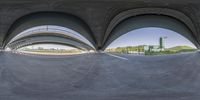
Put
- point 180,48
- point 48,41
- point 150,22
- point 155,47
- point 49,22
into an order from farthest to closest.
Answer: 1. point 48,41
2. point 180,48
3. point 155,47
4. point 150,22
5. point 49,22

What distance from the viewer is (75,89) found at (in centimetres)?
1178

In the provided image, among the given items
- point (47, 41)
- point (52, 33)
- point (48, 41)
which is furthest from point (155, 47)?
point (47, 41)

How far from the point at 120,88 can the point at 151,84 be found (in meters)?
1.77

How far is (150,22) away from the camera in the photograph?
3994 centimetres

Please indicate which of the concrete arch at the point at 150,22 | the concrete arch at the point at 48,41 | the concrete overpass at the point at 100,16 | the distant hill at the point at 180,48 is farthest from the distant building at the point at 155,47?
the concrete arch at the point at 48,41

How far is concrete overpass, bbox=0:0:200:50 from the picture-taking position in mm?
30594

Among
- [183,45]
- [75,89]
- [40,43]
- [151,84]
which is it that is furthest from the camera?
A: [40,43]

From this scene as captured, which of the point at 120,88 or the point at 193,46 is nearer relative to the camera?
the point at 120,88

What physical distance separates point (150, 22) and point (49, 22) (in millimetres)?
13558

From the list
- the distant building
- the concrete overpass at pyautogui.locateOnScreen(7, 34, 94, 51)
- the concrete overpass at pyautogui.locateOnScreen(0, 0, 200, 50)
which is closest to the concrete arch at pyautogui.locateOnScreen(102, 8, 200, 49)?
the concrete overpass at pyautogui.locateOnScreen(0, 0, 200, 50)

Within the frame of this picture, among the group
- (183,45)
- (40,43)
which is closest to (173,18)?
(183,45)

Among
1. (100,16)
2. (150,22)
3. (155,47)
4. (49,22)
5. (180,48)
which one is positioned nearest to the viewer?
(100,16)

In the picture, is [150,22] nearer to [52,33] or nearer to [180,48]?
[180,48]

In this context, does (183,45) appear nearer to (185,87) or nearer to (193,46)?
(193,46)
